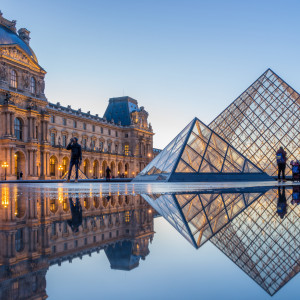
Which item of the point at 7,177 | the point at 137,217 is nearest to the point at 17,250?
the point at 137,217

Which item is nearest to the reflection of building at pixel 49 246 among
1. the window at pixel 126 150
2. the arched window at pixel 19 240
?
the arched window at pixel 19 240

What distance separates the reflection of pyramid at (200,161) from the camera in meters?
18.1

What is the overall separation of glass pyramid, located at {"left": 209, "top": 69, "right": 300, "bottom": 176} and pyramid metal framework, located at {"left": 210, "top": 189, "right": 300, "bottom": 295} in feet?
94.6

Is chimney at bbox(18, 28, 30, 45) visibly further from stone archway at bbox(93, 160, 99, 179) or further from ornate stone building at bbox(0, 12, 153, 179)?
stone archway at bbox(93, 160, 99, 179)

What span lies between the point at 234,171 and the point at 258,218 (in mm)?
16806

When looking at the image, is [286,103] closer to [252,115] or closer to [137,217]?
[252,115]

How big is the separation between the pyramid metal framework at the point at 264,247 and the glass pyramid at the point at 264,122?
28823 mm

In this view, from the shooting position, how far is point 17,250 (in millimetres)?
1793

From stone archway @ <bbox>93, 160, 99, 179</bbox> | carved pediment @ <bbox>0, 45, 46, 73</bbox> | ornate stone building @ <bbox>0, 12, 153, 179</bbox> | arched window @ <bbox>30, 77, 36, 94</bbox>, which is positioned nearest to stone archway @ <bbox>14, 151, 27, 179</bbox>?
ornate stone building @ <bbox>0, 12, 153, 179</bbox>

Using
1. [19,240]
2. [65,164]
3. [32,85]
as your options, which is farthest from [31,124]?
[19,240]

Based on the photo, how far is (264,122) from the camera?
33000 mm

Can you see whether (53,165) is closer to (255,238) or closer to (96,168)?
(96,168)

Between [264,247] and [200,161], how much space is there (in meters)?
16.5

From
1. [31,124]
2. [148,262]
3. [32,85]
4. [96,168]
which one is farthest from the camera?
[96,168]
